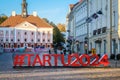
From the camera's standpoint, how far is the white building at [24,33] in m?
160

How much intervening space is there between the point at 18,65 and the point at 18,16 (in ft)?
458

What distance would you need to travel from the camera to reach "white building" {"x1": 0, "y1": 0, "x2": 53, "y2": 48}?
160500mm

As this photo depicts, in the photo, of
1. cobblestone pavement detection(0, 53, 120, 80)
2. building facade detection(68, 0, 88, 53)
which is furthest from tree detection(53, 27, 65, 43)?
cobblestone pavement detection(0, 53, 120, 80)

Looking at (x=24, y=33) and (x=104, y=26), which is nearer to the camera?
(x=104, y=26)

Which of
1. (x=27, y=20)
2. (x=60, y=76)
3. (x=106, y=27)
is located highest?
(x=27, y=20)

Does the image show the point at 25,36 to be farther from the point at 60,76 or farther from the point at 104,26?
the point at 60,76

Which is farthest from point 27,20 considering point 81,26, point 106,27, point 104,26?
point 106,27

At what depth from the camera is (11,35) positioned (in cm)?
16038

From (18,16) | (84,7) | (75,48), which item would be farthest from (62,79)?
(18,16)

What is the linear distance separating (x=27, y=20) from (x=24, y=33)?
757 cm

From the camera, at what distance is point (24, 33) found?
16400 cm

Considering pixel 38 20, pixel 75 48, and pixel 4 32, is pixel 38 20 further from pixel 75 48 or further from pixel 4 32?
pixel 75 48

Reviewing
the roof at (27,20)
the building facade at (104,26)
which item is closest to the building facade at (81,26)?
the building facade at (104,26)

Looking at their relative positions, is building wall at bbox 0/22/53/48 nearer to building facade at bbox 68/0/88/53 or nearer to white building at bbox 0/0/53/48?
white building at bbox 0/0/53/48
